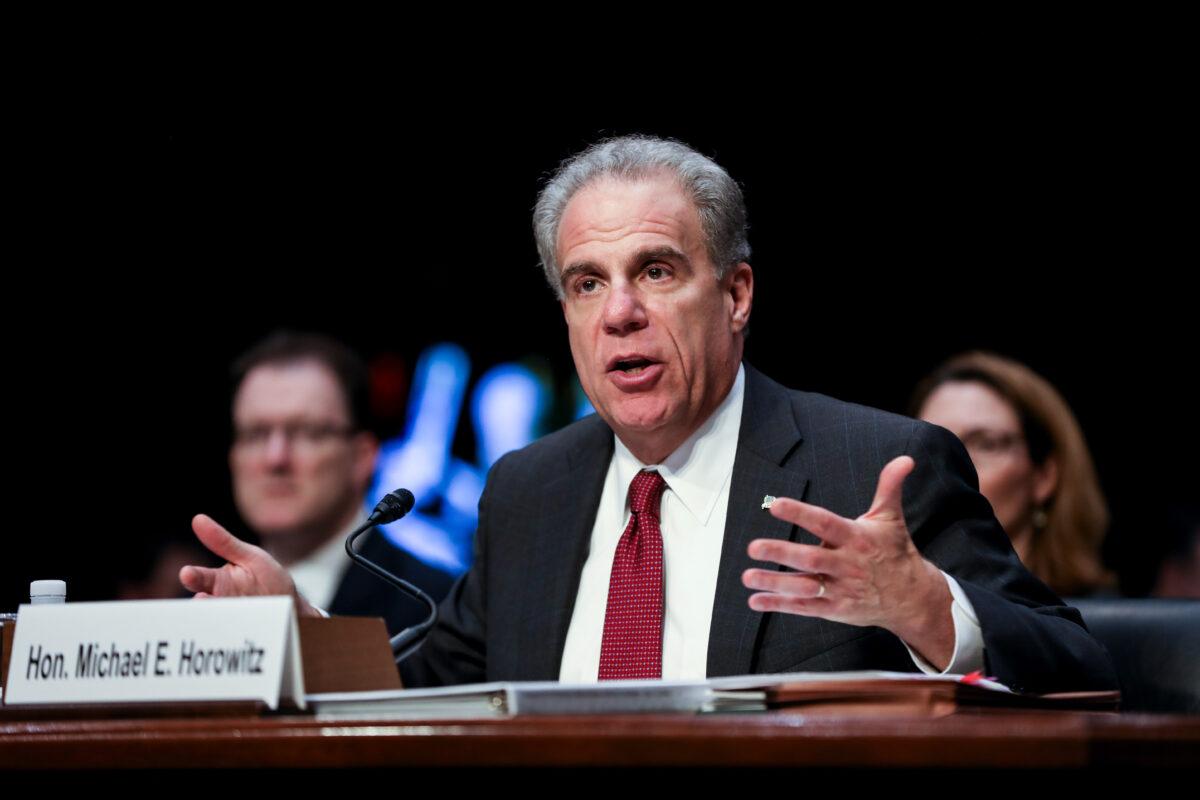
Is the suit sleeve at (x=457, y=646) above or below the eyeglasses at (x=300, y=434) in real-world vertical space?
below

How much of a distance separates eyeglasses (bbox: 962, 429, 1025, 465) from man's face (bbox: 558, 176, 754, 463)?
4.13ft

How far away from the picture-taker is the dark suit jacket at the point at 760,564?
1688 mm

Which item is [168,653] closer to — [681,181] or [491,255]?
[681,181]

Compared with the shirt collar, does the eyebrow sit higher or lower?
higher

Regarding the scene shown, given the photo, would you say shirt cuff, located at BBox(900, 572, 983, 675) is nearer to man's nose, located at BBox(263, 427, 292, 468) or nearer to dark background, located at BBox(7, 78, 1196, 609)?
man's nose, located at BBox(263, 427, 292, 468)

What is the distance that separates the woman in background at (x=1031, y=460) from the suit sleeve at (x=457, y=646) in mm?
1478

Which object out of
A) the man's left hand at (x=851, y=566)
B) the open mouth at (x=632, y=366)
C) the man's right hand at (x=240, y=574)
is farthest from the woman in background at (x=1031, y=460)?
the man's right hand at (x=240, y=574)

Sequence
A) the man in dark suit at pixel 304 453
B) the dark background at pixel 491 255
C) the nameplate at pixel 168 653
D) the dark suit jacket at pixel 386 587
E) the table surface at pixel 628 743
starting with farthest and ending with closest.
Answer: the dark background at pixel 491 255, the man in dark suit at pixel 304 453, the dark suit jacket at pixel 386 587, the nameplate at pixel 168 653, the table surface at pixel 628 743

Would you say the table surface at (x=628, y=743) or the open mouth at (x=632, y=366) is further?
the open mouth at (x=632, y=366)

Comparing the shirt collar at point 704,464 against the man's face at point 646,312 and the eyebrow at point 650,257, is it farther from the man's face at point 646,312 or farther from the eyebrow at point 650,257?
the eyebrow at point 650,257

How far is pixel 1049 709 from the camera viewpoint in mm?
1328

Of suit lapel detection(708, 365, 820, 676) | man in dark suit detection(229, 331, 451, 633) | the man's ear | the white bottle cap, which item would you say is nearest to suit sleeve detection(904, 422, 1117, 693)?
suit lapel detection(708, 365, 820, 676)

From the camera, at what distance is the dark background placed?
4.61 m

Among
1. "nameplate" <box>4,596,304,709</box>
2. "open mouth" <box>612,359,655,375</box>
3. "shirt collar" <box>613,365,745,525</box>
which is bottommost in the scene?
"nameplate" <box>4,596,304,709</box>
